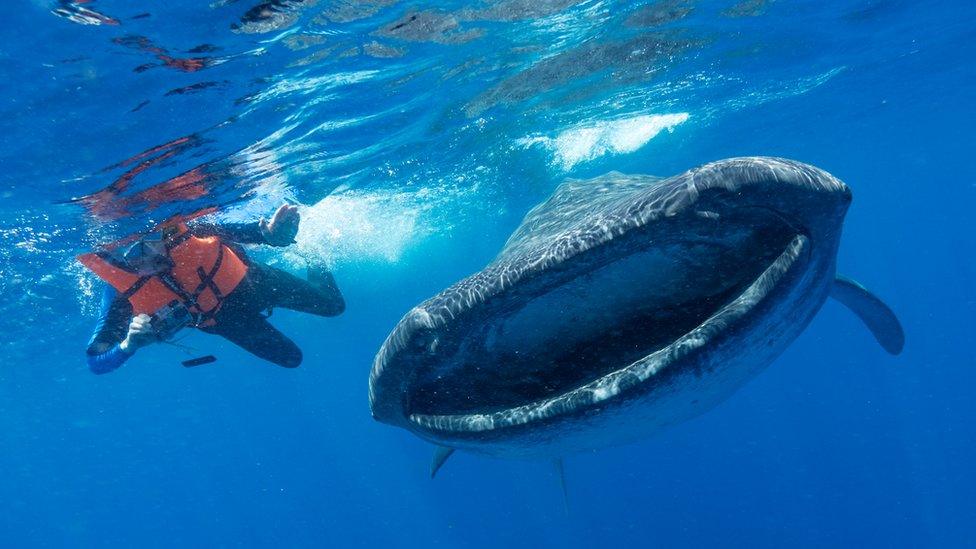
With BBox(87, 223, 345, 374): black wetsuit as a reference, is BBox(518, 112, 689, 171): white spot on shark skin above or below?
below

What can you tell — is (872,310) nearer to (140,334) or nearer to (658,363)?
(658,363)

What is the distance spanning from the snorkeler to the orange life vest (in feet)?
0.04

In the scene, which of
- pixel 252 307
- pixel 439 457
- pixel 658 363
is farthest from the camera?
pixel 252 307

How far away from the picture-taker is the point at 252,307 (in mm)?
8477

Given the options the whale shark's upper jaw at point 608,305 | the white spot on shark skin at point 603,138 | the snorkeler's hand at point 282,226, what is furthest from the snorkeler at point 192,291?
the white spot on shark skin at point 603,138

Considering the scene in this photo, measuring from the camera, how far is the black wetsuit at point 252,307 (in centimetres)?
762

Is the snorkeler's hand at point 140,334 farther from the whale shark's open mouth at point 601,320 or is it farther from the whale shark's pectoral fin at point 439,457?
the whale shark's open mouth at point 601,320

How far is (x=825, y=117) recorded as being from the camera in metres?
27.4

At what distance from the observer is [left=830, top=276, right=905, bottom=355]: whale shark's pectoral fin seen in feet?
18.1

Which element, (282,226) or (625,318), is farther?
(282,226)

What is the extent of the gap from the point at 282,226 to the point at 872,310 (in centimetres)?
731

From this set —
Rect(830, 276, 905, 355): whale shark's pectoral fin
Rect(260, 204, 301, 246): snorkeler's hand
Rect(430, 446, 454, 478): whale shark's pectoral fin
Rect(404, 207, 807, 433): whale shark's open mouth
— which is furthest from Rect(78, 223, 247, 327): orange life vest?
Rect(830, 276, 905, 355): whale shark's pectoral fin

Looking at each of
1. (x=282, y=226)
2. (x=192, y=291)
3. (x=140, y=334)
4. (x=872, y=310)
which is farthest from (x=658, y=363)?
(x=282, y=226)

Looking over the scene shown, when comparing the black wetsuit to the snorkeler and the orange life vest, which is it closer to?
the snorkeler
